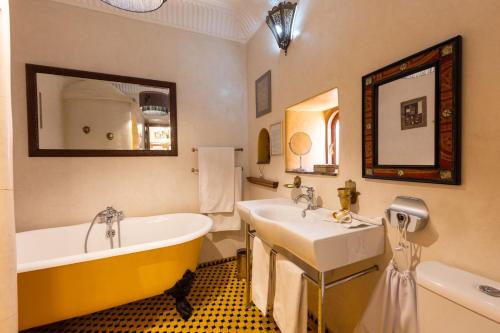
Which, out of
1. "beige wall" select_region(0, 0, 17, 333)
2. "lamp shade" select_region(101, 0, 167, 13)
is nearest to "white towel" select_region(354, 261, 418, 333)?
"beige wall" select_region(0, 0, 17, 333)

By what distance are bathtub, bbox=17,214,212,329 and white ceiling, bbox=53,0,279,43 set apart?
80.3 inches

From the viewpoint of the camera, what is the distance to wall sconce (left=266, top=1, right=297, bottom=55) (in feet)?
5.19

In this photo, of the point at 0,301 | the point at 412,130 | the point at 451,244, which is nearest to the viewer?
the point at 0,301

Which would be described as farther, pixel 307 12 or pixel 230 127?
pixel 230 127

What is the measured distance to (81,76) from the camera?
191 centimetres

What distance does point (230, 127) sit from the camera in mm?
2492

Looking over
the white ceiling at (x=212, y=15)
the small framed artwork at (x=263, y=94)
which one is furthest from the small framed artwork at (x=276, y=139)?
the white ceiling at (x=212, y=15)

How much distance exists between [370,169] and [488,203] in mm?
442

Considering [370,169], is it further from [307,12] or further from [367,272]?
[307,12]

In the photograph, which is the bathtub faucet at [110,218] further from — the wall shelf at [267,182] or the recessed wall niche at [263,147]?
the recessed wall niche at [263,147]

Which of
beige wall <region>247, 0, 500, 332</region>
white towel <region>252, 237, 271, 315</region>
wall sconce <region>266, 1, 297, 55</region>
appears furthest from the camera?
wall sconce <region>266, 1, 297, 55</region>

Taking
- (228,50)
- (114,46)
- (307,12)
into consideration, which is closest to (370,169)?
(307,12)

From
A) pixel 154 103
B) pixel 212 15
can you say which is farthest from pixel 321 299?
pixel 212 15

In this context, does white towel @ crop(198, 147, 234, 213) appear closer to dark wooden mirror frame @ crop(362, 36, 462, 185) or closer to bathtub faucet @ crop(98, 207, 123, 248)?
bathtub faucet @ crop(98, 207, 123, 248)
